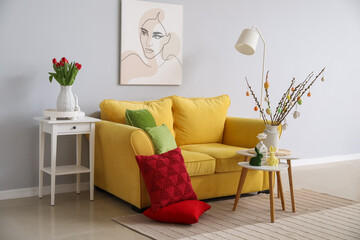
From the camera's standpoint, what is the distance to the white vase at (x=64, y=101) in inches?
156

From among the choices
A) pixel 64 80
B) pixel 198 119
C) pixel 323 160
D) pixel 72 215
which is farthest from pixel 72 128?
pixel 323 160

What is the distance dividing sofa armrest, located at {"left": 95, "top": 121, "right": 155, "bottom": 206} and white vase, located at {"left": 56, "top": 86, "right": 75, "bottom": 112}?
1.06ft

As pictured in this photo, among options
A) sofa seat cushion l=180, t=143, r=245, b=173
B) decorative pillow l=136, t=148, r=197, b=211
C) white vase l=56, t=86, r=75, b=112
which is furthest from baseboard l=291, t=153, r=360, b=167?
white vase l=56, t=86, r=75, b=112

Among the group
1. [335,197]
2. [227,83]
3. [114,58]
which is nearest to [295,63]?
[227,83]

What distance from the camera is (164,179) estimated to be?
11.7ft

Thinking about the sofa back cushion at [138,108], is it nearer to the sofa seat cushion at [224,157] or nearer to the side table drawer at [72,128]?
the side table drawer at [72,128]

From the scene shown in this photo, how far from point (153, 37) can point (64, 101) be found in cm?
124

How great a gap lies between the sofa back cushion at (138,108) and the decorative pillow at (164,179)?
0.74m

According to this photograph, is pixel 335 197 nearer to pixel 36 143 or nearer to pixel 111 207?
pixel 111 207

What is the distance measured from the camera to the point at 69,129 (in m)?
3.94

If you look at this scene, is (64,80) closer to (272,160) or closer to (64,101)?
(64,101)

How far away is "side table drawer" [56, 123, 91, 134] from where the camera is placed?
390 cm

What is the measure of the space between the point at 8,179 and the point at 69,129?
2.39 feet

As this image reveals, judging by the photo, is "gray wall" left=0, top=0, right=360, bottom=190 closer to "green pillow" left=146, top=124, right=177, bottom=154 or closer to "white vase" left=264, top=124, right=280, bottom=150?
"green pillow" left=146, top=124, right=177, bottom=154
